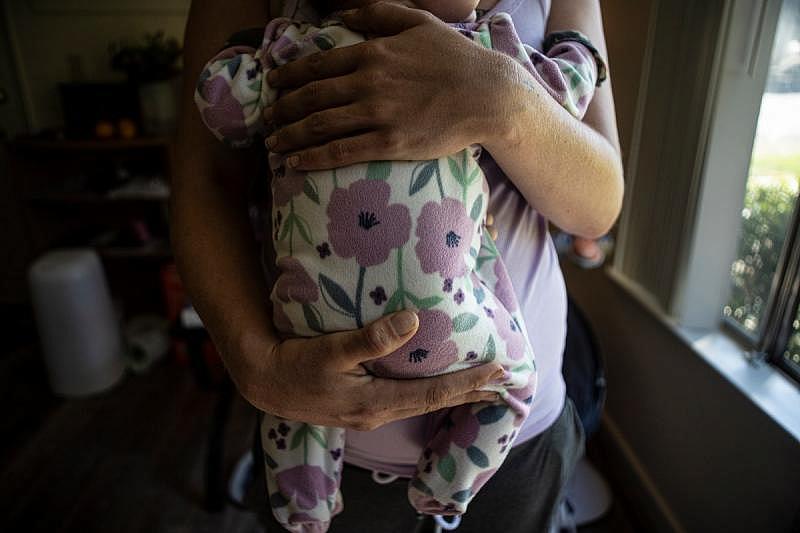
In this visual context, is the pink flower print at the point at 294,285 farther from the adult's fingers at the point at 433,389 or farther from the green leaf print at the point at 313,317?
the adult's fingers at the point at 433,389

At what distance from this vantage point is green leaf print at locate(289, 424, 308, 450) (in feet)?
2.15

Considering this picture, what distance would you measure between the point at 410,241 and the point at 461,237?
2.3 inches

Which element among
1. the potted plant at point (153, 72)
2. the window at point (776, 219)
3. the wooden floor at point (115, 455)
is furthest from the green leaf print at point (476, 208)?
the potted plant at point (153, 72)

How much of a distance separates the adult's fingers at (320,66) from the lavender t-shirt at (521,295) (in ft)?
0.42

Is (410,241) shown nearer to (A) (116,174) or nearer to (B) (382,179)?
(B) (382,179)

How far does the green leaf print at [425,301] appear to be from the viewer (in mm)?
571

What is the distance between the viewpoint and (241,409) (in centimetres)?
233

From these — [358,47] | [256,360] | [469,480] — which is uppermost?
[358,47]

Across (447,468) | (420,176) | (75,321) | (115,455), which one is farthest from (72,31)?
(447,468)

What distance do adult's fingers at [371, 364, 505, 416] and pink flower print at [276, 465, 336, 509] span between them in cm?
15

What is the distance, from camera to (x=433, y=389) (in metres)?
0.58

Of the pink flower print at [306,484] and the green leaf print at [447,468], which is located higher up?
the green leaf print at [447,468]

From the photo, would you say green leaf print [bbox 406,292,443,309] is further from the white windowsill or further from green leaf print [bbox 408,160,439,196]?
the white windowsill

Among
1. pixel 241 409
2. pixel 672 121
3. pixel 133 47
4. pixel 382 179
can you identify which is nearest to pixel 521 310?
pixel 382 179
